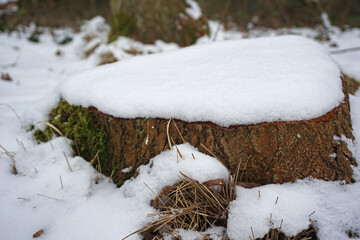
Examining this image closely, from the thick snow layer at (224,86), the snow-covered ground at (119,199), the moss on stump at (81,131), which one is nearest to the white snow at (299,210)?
the snow-covered ground at (119,199)

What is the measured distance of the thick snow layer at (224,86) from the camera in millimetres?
952

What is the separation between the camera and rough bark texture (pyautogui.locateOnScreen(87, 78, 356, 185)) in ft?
3.19

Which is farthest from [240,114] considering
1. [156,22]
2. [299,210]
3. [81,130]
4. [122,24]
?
[122,24]

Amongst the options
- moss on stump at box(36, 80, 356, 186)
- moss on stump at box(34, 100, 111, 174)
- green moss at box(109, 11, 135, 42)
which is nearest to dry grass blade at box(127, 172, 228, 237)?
moss on stump at box(36, 80, 356, 186)

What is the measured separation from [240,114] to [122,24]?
11.2ft

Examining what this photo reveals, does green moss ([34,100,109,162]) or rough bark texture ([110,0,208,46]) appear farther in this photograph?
rough bark texture ([110,0,208,46])

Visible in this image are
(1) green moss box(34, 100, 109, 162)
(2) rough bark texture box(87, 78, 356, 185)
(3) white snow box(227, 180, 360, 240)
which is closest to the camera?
(3) white snow box(227, 180, 360, 240)

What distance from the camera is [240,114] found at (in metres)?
0.96

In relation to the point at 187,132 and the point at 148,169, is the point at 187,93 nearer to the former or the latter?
the point at 187,132

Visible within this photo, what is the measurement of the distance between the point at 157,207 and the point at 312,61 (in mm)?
1197

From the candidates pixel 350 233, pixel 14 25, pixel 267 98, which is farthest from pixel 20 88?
pixel 14 25

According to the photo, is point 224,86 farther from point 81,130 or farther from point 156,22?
point 156,22

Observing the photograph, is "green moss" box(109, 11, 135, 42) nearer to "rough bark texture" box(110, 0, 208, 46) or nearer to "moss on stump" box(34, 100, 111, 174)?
"rough bark texture" box(110, 0, 208, 46)

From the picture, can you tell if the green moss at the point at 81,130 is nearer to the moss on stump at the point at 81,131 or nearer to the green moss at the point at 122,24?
the moss on stump at the point at 81,131
